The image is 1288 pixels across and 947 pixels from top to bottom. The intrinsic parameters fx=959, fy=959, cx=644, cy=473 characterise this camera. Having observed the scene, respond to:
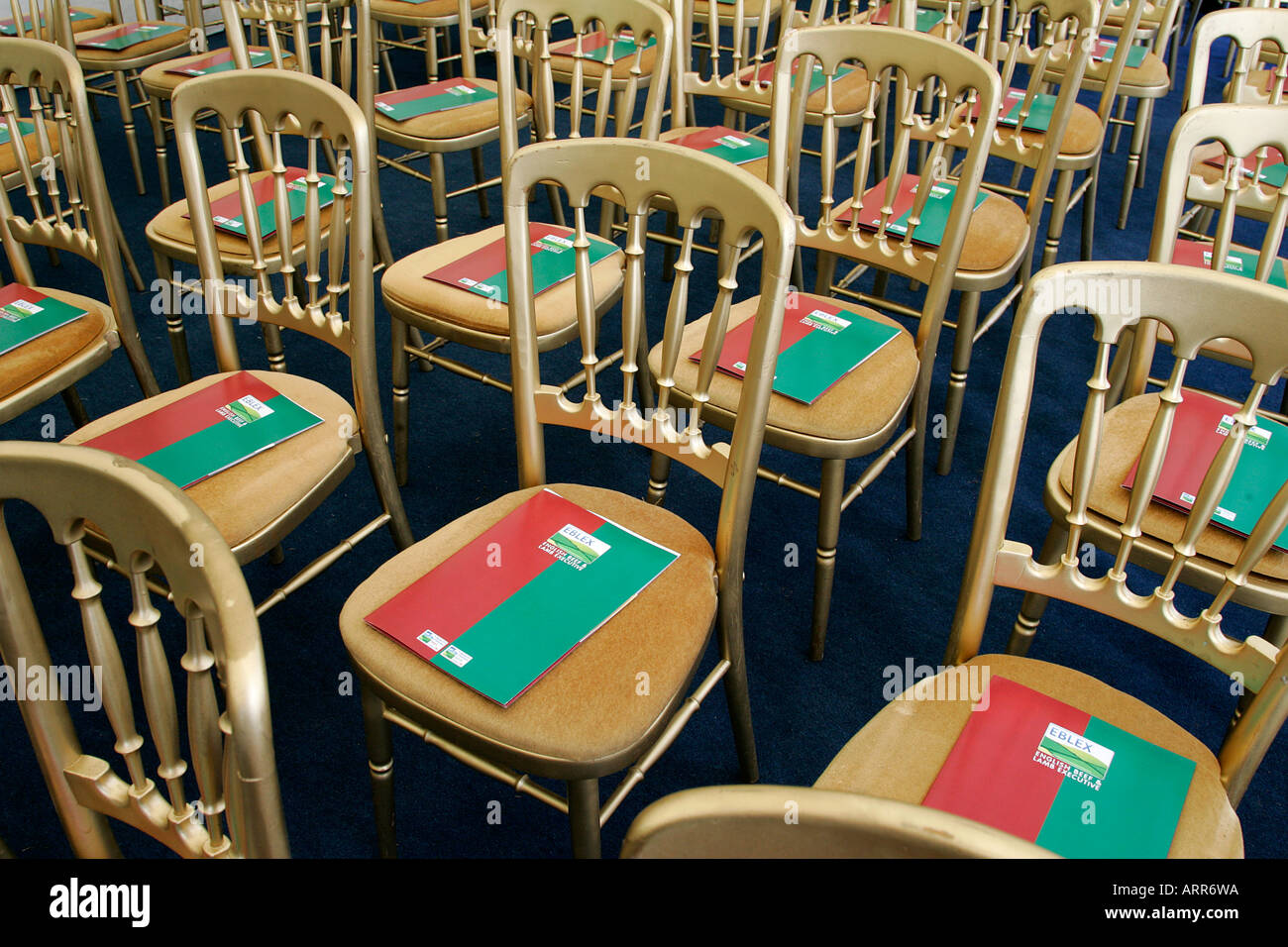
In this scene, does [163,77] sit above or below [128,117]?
above

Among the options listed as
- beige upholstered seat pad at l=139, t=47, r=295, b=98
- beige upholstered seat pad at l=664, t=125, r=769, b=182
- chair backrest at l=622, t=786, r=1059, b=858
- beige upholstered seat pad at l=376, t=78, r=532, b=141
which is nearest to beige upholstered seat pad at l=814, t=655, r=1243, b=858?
chair backrest at l=622, t=786, r=1059, b=858

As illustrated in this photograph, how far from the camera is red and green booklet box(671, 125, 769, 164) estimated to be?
99.6 inches

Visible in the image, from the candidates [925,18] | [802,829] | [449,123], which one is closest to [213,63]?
[449,123]

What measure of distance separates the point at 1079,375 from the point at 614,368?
135 cm

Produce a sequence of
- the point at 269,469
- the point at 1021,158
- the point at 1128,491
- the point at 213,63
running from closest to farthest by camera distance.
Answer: the point at 1128,491 < the point at 269,469 < the point at 1021,158 < the point at 213,63

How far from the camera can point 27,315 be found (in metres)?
1.90

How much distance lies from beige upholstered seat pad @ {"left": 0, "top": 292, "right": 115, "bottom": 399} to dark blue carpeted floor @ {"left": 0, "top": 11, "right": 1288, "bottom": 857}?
0.51 meters

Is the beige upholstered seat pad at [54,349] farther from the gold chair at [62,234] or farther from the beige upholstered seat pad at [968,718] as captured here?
the beige upholstered seat pad at [968,718]

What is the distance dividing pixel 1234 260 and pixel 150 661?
2.09m

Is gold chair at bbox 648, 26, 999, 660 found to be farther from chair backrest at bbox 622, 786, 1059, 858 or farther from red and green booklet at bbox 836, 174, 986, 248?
chair backrest at bbox 622, 786, 1059, 858

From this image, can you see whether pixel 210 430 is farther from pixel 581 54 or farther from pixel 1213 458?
pixel 1213 458

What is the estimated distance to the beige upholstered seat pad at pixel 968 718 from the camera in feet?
3.38

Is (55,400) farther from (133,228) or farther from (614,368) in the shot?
(614,368)

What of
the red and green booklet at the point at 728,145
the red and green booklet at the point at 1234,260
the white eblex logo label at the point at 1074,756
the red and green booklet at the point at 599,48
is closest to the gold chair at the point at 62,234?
the red and green booklet at the point at 728,145
